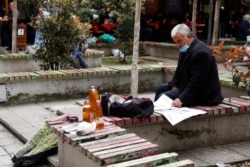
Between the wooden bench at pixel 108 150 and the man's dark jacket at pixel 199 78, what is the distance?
3.77 feet

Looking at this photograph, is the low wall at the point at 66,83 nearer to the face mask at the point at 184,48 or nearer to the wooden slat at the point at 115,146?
the face mask at the point at 184,48

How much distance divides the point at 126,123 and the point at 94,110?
41 centimetres

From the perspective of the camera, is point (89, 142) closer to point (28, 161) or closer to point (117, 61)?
point (28, 161)

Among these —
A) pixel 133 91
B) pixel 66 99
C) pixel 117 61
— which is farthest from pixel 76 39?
pixel 117 61

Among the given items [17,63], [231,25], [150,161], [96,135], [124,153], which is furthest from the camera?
[231,25]

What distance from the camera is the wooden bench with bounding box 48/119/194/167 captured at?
3.90 m

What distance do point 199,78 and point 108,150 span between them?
178 cm

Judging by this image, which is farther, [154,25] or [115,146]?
[154,25]

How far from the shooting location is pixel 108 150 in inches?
161

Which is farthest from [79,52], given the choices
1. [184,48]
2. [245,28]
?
[245,28]

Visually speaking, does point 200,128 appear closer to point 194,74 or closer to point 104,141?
point 194,74

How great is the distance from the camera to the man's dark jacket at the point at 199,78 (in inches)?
217

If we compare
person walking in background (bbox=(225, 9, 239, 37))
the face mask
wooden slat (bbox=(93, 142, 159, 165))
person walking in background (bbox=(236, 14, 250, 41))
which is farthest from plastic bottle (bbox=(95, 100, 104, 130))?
person walking in background (bbox=(225, 9, 239, 37))

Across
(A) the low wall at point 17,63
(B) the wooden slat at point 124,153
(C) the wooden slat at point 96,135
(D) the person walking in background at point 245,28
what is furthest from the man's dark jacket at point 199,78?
(D) the person walking in background at point 245,28
